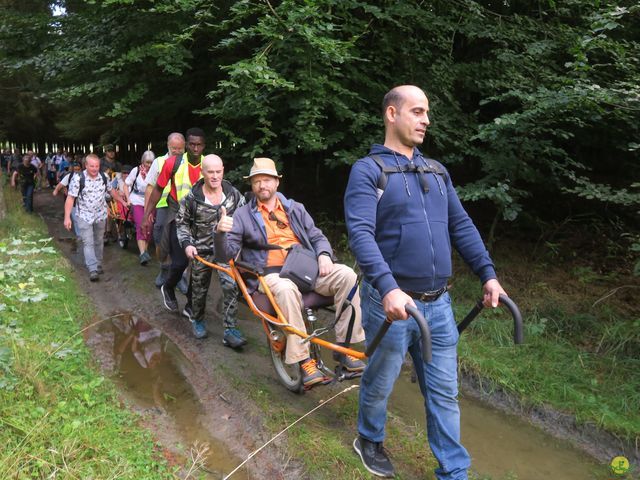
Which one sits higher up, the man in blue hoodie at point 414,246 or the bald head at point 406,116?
the bald head at point 406,116

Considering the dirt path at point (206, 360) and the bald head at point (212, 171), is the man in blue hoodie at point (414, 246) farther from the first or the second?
the bald head at point (212, 171)

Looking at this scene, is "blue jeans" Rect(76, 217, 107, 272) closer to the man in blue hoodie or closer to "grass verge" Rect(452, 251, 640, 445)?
"grass verge" Rect(452, 251, 640, 445)

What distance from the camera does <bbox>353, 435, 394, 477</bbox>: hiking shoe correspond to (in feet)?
10.9

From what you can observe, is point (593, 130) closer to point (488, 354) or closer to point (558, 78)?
point (558, 78)

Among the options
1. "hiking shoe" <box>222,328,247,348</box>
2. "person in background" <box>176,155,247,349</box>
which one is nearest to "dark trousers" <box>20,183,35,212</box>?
"person in background" <box>176,155,247,349</box>

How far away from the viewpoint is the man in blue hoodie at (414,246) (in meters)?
2.81

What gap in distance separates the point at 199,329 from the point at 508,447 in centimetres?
340

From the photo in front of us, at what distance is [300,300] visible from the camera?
13.3ft

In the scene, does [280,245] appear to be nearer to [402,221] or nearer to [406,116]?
[402,221]

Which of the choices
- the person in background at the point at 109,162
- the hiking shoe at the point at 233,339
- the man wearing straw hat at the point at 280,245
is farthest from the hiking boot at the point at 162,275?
the person in background at the point at 109,162

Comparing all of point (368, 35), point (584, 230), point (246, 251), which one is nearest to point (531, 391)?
point (246, 251)

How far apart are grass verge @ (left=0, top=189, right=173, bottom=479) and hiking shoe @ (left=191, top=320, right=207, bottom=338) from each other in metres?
1.18

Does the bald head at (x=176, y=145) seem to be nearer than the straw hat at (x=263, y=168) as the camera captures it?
No

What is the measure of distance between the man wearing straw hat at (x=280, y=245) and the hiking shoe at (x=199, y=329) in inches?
56.9
